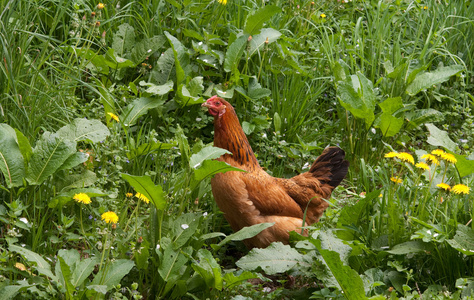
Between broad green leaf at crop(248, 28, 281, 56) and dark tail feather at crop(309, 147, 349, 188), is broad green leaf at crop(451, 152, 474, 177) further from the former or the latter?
broad green leaf at crop(248, 28, 281, 56)

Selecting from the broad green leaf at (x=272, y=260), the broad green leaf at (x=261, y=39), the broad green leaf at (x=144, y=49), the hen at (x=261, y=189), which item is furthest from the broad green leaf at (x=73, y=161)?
the broad green leaf at (x=261, y=39)

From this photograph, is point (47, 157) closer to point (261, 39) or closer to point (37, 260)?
point (37, 260)

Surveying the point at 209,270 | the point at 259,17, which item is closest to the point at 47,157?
the point at 209,270

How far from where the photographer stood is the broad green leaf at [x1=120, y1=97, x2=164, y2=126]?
4.02m

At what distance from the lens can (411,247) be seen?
2.88 metres

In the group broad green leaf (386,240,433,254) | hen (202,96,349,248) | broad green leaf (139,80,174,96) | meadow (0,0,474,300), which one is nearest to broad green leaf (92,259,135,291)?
meadow (0,0,474,300)

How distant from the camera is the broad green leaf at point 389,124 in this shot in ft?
14.6

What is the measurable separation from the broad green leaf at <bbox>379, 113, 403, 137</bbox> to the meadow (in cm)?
1

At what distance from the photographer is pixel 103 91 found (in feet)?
13.4

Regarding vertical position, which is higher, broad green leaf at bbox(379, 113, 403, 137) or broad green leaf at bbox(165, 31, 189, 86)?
broad green leaf at bbox(165, 31, 189, 86)

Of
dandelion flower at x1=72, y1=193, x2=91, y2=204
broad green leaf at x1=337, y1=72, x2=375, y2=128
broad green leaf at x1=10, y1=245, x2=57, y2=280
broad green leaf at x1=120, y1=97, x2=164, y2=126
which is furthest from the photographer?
broad green leaf at x1=337, y1=72, x2=375, y2=128

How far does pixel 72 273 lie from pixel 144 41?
7.79ft

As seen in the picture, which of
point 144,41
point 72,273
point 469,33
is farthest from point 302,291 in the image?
point 469,33

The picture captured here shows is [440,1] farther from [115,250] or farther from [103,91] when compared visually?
[115,250]
